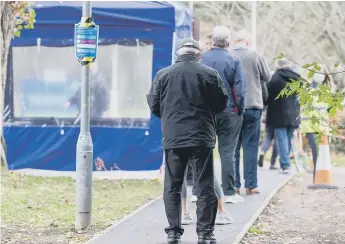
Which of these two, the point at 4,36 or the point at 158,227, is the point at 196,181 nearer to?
the point at 158,227

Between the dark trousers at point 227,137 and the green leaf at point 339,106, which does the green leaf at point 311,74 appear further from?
the dark trousers at point 227,137

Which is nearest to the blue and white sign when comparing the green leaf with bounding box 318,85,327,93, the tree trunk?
the green leaf with bounding box 318,85,327,93

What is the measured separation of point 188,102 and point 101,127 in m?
6.28

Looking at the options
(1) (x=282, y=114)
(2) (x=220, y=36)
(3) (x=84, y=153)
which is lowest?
(3) (x=84, y=153)

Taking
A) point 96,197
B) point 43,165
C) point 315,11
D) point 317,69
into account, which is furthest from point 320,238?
point 315,11

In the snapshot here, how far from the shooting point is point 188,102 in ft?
25.7

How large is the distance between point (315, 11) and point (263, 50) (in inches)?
91.2

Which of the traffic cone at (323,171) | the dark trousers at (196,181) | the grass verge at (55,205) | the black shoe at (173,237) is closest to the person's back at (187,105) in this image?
the dark trousers at (196,181)

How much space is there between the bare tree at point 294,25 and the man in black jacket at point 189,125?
864 inches

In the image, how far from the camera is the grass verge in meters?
9.03

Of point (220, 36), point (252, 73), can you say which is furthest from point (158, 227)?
point (252, 73)

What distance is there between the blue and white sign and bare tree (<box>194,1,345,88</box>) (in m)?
21.1

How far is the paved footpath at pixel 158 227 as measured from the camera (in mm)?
8469

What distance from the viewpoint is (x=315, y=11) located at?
29.7 meters
